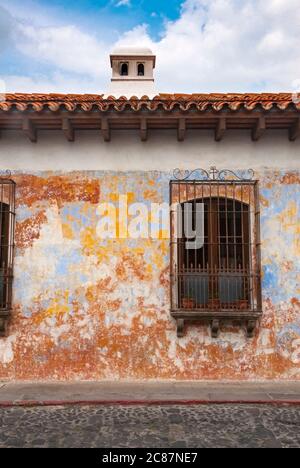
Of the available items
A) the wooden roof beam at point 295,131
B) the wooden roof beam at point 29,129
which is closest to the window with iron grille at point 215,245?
the wooden roof beam at point 295,131

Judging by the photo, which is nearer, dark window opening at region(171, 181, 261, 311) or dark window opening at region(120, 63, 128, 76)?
dark window opening at region(171, 181, 261, 311)

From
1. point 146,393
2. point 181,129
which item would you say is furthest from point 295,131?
point 146,393

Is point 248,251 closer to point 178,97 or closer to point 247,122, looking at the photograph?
point 247,122

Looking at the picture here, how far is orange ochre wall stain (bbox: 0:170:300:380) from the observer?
21.7ft

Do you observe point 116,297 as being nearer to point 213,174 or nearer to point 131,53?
point 213,174

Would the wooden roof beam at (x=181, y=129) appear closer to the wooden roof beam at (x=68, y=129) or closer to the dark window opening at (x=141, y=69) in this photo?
the wooden roof beam at (x=68, y=129)

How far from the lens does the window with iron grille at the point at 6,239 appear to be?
673cm

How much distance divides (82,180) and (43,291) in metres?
1.89

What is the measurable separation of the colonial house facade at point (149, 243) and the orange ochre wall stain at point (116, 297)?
2cm

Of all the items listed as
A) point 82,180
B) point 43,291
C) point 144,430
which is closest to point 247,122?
point 82,180

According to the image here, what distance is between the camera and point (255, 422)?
486cm

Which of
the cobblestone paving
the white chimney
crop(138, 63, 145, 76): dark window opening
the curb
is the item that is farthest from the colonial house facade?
crop(138, 63, 145, 76): dark window opening

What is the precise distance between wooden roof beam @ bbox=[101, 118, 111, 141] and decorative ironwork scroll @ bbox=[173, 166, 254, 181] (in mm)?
1215

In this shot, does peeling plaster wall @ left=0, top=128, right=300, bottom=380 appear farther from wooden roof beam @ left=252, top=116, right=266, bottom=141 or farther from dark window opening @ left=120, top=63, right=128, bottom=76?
dark window opening @ left=120, top=63, right=128, bottom=76
